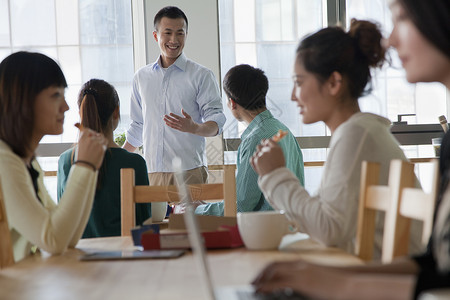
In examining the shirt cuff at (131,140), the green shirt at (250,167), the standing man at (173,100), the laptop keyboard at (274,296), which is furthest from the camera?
the shirt cuff at (131,140)

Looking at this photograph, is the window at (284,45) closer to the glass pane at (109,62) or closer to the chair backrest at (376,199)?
the glass pane at (109,62)

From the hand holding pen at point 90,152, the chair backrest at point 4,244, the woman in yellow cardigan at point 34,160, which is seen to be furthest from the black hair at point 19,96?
the chair backrest at point 4,244

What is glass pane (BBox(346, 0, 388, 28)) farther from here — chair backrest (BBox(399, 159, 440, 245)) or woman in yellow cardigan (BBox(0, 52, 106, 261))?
chair backrest (BBox(399, 159, 440, 245))

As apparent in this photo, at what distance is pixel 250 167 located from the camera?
2387 mm

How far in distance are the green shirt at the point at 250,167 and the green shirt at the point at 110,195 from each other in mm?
310

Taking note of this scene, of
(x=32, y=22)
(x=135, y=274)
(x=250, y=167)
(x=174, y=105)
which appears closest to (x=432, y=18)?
(x=135, y=274)

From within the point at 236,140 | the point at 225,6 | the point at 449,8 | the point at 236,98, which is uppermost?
the point at 225,6

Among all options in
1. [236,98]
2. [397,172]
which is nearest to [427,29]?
[397,172]

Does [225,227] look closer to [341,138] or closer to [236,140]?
[341,138]

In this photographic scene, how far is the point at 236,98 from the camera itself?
2664 mm

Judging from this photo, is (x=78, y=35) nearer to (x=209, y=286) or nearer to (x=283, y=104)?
(x=283, y=104)

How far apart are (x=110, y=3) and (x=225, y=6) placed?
0.85 metres

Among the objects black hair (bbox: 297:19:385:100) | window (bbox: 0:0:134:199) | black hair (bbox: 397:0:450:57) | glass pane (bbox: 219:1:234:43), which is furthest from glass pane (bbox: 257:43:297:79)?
black hair (bbox: 397:0:450:57)

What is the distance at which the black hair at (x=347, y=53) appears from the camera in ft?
5.14
